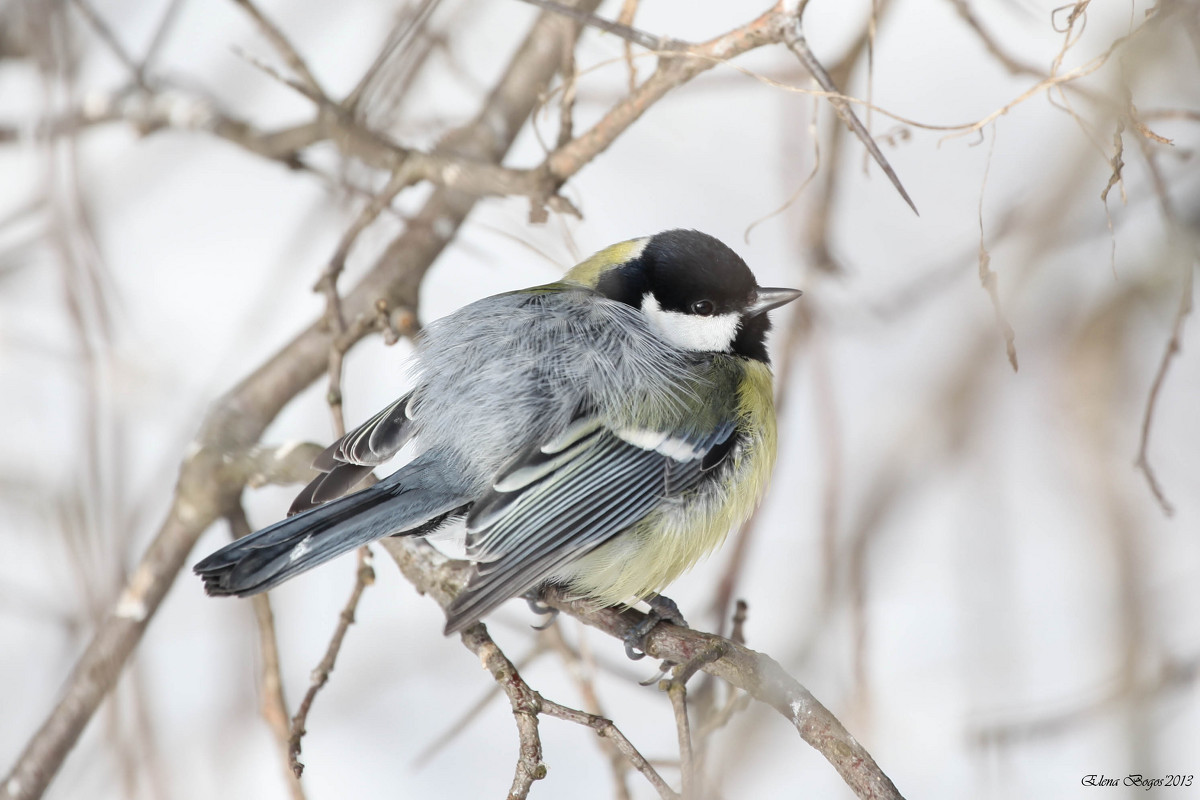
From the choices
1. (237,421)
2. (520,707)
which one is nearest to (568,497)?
(520,707)

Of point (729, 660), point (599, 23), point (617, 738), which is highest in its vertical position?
point (599, 23)

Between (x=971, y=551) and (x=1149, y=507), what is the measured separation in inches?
16.2

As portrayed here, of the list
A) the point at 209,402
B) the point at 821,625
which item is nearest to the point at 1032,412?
the point at 821,625

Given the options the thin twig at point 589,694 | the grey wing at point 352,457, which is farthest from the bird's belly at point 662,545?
the grey wing at point 352,457

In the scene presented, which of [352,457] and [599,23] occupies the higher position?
[599,23]

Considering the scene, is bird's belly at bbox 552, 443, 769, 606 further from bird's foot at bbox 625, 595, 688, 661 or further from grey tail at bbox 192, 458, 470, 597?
grey tail at bbox 192, 458, 470, 597

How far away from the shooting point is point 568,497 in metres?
1.56

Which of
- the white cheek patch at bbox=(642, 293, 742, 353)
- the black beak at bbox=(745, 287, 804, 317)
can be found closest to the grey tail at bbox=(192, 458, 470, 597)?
the white cheek patch at bbox=(642, 293, 742, 353)

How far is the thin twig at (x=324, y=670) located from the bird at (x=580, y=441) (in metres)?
0.07

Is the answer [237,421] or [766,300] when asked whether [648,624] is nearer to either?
[766,300]

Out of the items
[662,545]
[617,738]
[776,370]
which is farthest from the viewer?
[776,370]

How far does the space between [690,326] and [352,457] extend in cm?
66

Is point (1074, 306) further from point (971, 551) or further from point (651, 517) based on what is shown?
point (651, 517)

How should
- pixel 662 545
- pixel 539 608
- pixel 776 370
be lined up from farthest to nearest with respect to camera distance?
1. pixel 776 370
2. pixel 539 608
3. pixel 662 545
